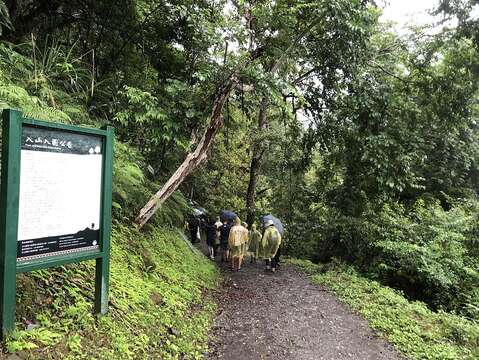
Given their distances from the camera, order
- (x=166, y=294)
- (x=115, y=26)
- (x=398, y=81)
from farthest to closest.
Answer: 1. (x=398, y=81)
2. (x=115, y=26)
3. (x=166, y=294)

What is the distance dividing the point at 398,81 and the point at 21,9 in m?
10.7

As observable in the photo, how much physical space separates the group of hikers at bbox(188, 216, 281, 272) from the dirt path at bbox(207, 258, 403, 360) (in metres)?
1.68

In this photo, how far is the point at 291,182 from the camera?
16.6m

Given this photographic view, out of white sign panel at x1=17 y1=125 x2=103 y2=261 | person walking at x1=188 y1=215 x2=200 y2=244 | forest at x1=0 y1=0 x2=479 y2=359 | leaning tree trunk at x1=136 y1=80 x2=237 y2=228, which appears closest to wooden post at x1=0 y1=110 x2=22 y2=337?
white sign panel at x1=17 y1=125 x2=103 y2=261

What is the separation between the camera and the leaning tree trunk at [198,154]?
759cm

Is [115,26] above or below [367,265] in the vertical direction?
above

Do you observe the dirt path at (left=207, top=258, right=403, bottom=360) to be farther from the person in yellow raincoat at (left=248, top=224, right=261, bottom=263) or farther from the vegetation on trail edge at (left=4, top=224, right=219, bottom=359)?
the person in yellow raincoat at (left=248, top=224, right=261, bottom=263)

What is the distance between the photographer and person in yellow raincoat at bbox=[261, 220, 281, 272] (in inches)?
401

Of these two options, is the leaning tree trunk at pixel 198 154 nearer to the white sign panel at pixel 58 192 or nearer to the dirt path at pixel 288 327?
the dirt path at pixel 288 327

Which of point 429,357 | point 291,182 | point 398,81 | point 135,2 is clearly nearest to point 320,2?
point 135,2

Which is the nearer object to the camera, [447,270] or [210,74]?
[210,74]

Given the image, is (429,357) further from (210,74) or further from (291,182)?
(291,182)

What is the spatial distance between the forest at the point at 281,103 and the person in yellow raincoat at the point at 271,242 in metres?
2.34

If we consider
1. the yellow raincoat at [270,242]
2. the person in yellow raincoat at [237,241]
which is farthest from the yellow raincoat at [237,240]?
the yellow raincoat at [270,242]
